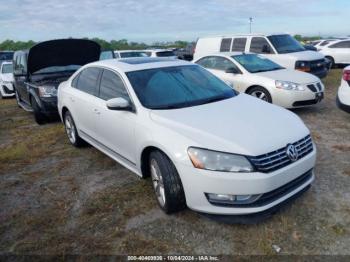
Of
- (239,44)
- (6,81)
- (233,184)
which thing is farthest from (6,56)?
(233,184)

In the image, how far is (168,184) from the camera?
3281 mm

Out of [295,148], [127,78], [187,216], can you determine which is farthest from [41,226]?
[295,148]

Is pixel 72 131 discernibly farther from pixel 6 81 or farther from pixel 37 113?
pixel 6 81

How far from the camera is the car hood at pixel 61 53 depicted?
308 inches

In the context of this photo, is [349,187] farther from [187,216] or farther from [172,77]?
[172,77]

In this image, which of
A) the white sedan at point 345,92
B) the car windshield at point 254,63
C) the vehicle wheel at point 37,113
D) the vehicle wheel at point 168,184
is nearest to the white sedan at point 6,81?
the vehicle wheel at point 37,113

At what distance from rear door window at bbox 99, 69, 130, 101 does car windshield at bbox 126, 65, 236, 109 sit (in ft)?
0.56

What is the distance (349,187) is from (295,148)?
4.14 ft

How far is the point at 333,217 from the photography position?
11.1ft

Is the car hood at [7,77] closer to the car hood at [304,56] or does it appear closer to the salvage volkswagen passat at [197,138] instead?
the salvage volkswagen passat at [197,138]

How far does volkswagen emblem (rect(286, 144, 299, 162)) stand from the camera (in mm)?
3158

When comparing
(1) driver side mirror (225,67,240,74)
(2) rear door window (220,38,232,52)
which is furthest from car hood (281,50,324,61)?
(1) driver side mirror (225,67,240,74)

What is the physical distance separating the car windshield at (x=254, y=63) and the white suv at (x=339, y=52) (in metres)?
10.6

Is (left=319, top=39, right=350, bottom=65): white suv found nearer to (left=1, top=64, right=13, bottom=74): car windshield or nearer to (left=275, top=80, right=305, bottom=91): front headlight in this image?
(left=275, top=80, right=305, bottom=91): front headlight
